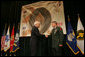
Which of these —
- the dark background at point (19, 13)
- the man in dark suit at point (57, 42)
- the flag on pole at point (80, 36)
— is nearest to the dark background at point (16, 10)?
the dark background at point (19, 13)

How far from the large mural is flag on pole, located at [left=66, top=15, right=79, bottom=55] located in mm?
288

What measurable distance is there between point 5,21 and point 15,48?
198cm

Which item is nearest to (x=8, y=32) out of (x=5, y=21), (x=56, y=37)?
(x=5, y=21)

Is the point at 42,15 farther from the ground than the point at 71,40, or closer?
farther from the ground

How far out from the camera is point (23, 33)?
5.98 meters

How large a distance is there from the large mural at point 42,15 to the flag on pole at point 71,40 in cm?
29

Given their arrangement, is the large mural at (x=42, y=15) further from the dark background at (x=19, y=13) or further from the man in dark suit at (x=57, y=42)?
the man in dark suit at (x=57, y=42)

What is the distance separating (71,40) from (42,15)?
214cm

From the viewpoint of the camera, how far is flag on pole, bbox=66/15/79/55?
4648 mm

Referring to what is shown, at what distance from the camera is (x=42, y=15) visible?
5875 millimetres

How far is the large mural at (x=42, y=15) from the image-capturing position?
212 inches

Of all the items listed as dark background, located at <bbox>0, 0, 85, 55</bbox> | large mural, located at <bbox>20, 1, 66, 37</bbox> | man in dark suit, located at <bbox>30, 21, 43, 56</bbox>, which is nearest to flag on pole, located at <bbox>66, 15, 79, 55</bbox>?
dark background, located at <bbox>0, 0, 85, 55</bbox>

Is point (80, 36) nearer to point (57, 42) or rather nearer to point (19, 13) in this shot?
point (57, 42)

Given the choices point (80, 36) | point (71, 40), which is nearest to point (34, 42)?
point (71, 40)
